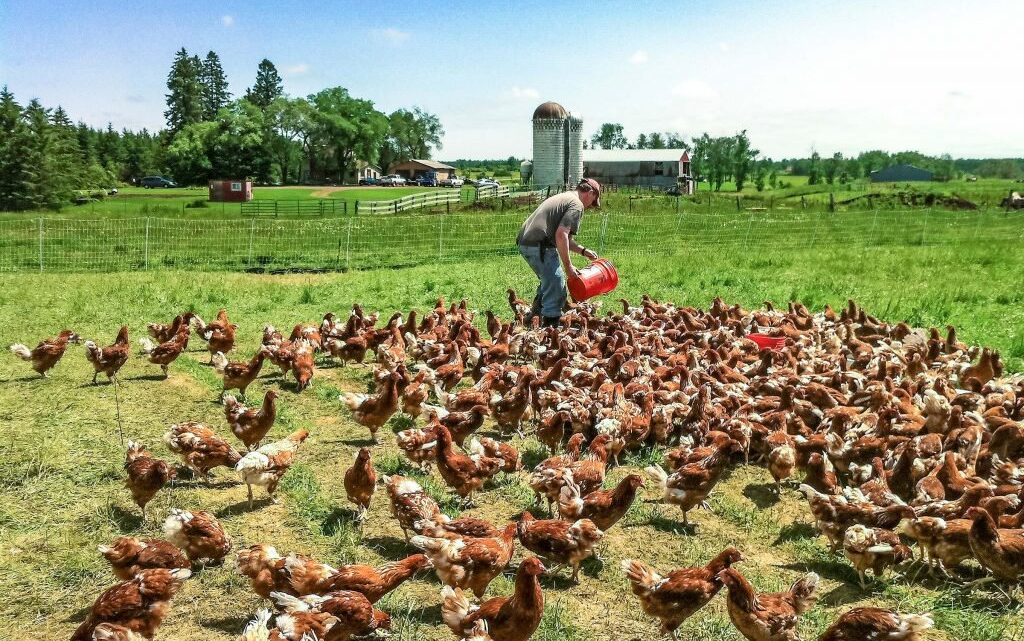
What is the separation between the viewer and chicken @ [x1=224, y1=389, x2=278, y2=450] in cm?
780

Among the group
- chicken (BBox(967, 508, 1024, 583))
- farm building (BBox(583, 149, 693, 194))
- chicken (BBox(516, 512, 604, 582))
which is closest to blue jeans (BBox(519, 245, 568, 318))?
chicken (BBox(516, 512, 604, 582))

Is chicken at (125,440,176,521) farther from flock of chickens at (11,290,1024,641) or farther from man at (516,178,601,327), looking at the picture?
man at (516,178,601,327)

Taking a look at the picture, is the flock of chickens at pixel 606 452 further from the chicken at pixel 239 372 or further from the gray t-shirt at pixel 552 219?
the gray t-shirt at pixel 552 219

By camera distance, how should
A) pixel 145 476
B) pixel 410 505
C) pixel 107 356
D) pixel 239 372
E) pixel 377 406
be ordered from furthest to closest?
pixel 107 356, pixel 239 372, pixel 377 406, pixel 145 476, pixel 410 505

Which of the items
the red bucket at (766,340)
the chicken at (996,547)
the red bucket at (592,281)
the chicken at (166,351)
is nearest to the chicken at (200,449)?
the chicken at (166,351)

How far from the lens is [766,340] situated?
40.8 ft

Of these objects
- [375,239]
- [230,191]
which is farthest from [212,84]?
[375,239]

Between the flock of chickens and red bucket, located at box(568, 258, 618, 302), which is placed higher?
red bucket, located at box(568, 258, 618, 302)

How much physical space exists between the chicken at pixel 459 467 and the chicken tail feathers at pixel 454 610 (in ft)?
6.51

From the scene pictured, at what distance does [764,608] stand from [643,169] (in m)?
86.5

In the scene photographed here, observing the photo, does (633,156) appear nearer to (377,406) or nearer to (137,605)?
(377,406)

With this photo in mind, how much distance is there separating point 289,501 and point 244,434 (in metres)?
1.35

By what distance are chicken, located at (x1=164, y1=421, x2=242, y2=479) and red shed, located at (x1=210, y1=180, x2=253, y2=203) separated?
62.8m

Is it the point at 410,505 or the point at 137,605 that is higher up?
the point at 410,505
